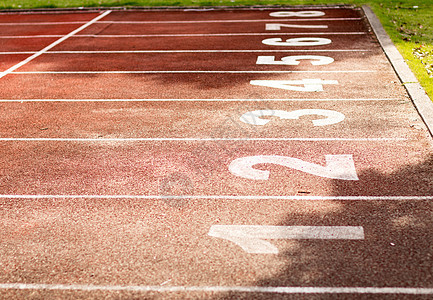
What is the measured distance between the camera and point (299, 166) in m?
8.22

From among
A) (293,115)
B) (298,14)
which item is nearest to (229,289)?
(293,115)

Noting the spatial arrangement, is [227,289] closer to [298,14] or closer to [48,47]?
[48,47]

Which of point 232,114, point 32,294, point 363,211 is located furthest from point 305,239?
point 232,114

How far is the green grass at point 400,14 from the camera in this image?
13.0 m

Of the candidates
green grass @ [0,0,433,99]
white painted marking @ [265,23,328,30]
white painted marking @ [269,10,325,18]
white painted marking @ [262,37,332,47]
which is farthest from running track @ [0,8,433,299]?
white painted marking @ [269,10,325,18]

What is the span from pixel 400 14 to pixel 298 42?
15.0 feet

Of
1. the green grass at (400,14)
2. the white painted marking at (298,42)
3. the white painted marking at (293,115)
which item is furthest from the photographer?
the white painted marking at (298,42)

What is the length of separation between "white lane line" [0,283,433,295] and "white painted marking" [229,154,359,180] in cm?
254

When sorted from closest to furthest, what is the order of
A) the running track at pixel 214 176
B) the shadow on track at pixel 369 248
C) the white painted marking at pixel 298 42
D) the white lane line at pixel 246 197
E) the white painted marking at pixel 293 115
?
the shadow on track at pixel 369 248 < the running track at pixel 214 176 < the white lane line at pixel 246 197 < the white painted marking at pixel 293 115 < the white painted marking at pixel 298 42

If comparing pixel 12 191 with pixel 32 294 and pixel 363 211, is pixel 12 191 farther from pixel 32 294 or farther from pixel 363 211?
pixel 363 211

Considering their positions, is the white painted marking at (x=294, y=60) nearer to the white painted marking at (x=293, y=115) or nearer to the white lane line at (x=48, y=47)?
the white painted marking at (x=293, y=115)

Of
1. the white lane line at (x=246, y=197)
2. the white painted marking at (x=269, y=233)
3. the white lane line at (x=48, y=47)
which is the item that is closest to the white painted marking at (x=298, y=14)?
the white lane line at (x=48, y=47)

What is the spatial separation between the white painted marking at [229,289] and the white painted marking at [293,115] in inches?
185

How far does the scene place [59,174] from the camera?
27.3 feet
